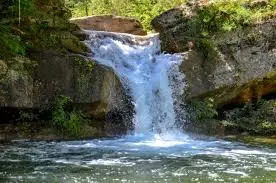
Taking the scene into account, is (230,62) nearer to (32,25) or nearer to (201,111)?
(201,111)

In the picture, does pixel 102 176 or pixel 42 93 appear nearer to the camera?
pixel 102 176

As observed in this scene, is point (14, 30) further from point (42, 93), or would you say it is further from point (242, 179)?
point (242, 179)

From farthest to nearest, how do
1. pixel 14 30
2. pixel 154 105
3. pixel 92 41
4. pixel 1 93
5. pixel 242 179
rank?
pixel 92 41 → pixel 154 105 → pixel 14 30 → pixel 1 93 → pixel 242 179

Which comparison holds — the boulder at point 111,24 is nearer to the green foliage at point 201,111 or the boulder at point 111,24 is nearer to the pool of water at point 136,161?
the green foliage at point 201,111

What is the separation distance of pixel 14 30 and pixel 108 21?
7760 mm

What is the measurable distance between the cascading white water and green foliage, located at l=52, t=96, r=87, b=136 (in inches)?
75.3

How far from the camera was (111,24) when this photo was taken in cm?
2181

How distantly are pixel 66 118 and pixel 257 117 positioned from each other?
19.8ft

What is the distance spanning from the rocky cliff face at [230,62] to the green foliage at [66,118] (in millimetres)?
3660

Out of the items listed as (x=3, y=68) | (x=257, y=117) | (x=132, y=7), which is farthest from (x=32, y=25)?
(x=132, y=7)

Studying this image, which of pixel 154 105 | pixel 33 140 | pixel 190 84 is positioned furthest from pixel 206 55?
pixel 33 140

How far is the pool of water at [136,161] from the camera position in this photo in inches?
347

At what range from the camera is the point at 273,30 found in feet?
53.1

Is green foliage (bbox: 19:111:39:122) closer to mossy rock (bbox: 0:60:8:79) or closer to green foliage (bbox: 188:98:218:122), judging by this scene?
mossy rock (bbox: 0:60:8:79)
